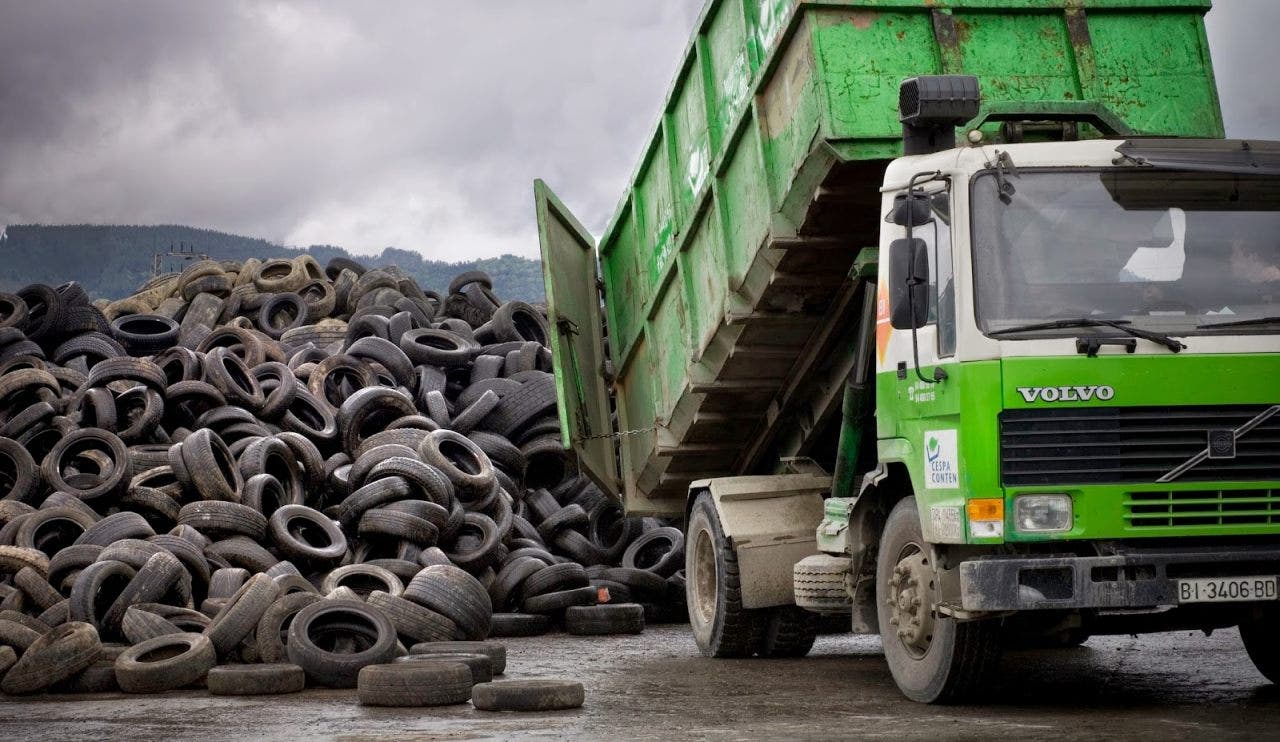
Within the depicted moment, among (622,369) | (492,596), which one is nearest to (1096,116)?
(622,369)

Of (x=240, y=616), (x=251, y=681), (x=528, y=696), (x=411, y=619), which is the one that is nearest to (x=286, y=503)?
(x=411, y=619)

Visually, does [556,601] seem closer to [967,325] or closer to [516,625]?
[516,625]

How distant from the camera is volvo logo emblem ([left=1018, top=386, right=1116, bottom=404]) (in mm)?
7113

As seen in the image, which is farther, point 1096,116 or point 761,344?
point 761,344

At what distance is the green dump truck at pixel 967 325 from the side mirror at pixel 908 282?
0.01 m

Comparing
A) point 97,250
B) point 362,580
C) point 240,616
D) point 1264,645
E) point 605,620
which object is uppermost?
point 97,250

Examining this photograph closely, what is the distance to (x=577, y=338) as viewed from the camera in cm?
1279

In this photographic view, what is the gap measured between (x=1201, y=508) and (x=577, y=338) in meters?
6.44

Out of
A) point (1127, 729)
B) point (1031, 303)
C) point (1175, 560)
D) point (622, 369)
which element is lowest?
point (1127, 729)

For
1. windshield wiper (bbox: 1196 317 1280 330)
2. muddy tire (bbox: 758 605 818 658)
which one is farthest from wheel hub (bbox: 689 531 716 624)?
windshield wiper (bbox: 1196 317 1280 330)

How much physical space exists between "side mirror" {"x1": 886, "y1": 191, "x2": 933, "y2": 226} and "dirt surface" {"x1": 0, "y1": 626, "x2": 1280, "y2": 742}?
2410mm

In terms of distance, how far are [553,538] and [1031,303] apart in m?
8.92

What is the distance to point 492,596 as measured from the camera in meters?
13.8

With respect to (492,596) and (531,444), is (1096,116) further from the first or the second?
(531,444)
